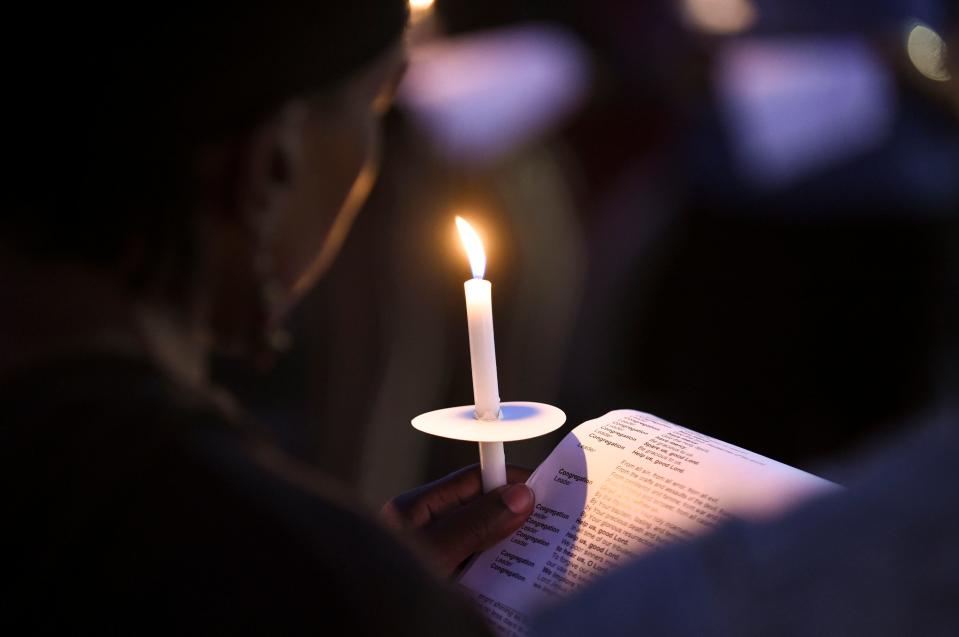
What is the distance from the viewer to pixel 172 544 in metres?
0.52

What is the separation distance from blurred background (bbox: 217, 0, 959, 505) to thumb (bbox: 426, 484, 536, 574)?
4.06 feet

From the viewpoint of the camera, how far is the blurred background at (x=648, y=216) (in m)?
2.32

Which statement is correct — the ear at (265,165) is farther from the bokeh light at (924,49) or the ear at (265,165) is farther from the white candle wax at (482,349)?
the bokeh light at (924,49)

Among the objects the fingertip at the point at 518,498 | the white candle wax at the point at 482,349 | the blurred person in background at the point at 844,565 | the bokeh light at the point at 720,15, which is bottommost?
the fingertip at the point at 518,498

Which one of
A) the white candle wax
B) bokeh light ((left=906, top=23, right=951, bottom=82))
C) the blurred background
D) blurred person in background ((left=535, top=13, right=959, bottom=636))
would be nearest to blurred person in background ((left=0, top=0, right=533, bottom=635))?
blurred person in background ((left=535, top=13, right=959, bottom=636))

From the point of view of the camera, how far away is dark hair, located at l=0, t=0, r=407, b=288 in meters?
0.55

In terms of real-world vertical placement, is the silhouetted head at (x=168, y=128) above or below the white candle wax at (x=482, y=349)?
above

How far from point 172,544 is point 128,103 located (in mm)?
238

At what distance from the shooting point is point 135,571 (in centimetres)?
52

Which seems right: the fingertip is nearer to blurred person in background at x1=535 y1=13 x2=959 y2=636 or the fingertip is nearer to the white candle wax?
the white candle wax

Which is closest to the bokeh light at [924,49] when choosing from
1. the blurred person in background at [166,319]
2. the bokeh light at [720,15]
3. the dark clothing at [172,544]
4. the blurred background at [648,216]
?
the blurred background at [648,216]

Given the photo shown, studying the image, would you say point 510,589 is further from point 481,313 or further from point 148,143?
point 148,143

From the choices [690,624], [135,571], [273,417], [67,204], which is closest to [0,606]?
[135,571]

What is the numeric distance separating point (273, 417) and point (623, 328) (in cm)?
145
